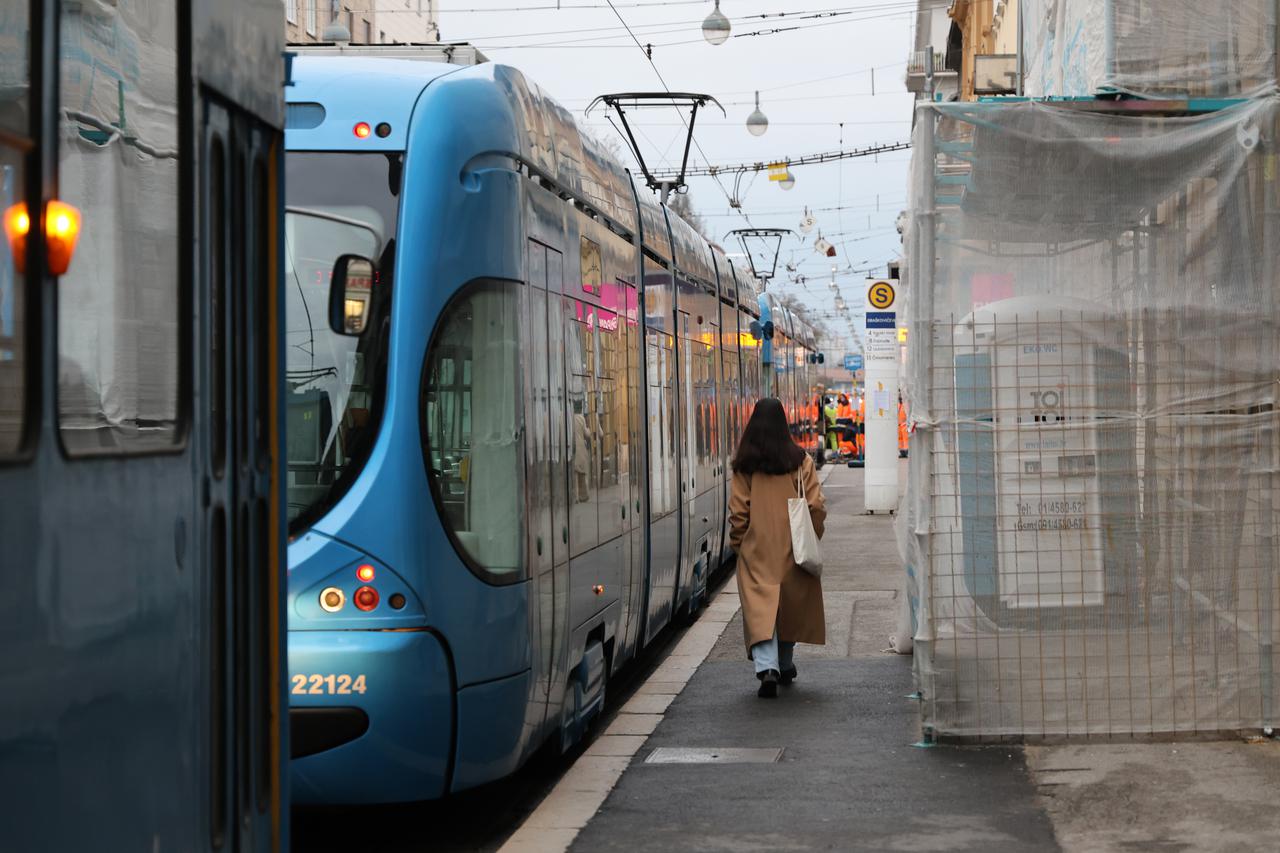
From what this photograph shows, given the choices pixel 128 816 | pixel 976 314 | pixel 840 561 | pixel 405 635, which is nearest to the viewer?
pixel 128 816

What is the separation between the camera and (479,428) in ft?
21.9

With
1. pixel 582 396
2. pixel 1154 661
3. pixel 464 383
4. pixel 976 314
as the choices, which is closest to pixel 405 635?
pixel 464 383

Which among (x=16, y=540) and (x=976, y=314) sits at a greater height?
(x=976, y=314)

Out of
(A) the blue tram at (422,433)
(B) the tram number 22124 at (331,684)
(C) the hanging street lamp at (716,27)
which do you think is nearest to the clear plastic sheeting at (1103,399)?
(A) the blue tram at (422,433)

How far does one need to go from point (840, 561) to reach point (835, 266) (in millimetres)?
62146

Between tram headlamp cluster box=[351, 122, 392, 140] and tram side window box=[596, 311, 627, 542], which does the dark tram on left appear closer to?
tram headlamp cluster box=[351, 122, 392, 140]

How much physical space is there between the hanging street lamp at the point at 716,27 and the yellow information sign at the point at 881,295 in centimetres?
509

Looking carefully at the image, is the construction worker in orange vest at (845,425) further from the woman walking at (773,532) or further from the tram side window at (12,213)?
the tram side window at (12,213)

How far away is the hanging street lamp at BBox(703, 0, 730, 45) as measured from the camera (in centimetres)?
2716

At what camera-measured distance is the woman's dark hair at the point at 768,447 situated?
1040 centimetres

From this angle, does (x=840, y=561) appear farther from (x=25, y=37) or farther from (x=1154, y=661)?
(x=25, y=37)

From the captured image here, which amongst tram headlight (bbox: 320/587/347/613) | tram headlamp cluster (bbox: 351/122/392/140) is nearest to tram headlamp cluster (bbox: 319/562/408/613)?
tram headlight (bbox: 320/587/347/613)

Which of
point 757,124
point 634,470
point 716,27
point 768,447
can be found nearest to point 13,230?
point 634,470

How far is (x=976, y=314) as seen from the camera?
8.05 m
